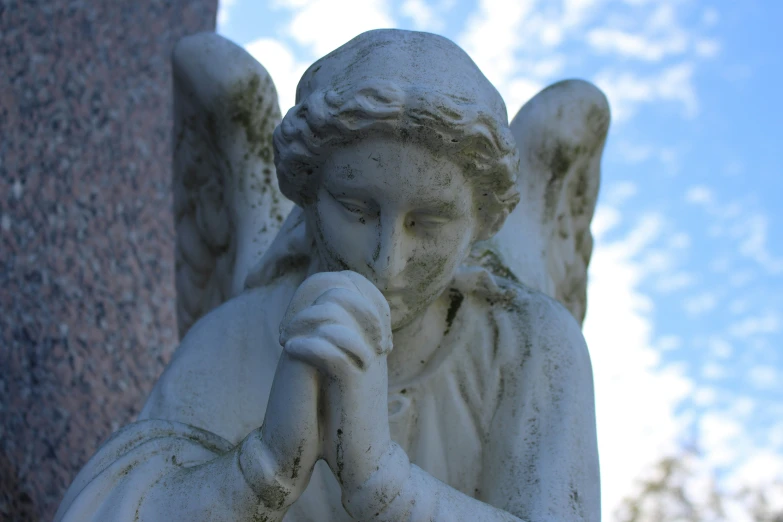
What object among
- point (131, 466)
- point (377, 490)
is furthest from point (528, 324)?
point (131, 466)

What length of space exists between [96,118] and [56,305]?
708mm

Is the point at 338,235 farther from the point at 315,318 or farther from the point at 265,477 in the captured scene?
the point at 265,477

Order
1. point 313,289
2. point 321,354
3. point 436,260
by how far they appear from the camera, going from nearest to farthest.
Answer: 1. point 321,354
2. point 313,289
3. point 436,260

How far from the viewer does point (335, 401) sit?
1594 mm

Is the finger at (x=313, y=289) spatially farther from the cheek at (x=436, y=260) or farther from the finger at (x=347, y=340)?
the cheek at (x=436, y=260)

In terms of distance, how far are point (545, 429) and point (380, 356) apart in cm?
54

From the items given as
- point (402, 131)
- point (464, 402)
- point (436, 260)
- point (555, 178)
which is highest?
point (555, 178)

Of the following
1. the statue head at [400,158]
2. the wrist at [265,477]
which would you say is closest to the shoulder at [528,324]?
the statue head at [400,158]

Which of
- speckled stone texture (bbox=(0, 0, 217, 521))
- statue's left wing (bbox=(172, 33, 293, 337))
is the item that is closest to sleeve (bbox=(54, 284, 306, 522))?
statue's left wing (bbox=(172, 33, 293, 337))

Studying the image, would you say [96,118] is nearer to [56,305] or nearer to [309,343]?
[56,305]

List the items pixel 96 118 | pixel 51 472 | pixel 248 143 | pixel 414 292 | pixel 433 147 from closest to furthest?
pixel 433 147
pixel 414 292
pixel 248 143
pixel 51 472
pixel 96 118

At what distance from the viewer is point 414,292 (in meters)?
1.95

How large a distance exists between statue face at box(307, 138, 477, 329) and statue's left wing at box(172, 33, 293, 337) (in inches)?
34.5

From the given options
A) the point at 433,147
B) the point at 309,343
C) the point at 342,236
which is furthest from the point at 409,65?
the point at 309,343
